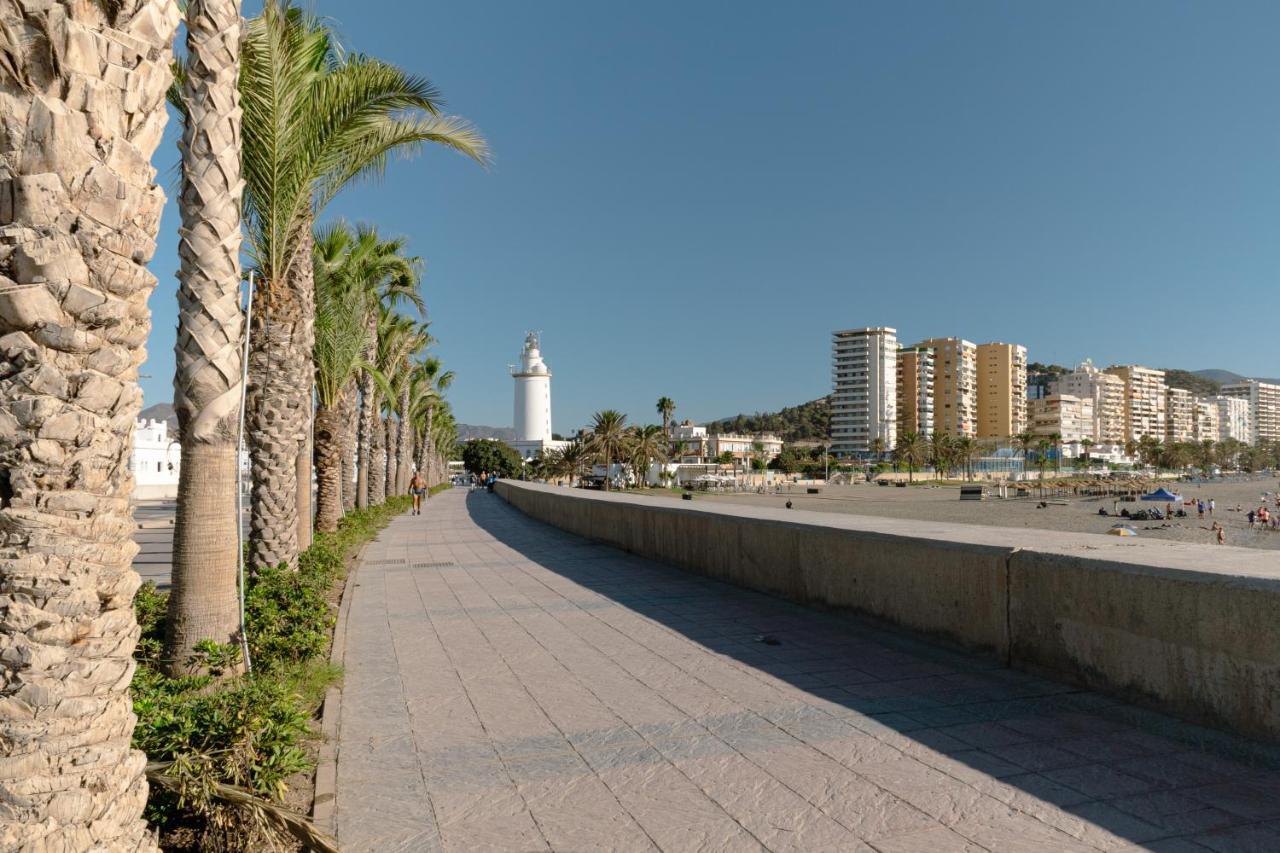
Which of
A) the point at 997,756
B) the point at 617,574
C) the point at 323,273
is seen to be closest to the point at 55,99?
the point at 997,756

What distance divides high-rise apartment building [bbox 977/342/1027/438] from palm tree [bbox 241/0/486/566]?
7485 inches

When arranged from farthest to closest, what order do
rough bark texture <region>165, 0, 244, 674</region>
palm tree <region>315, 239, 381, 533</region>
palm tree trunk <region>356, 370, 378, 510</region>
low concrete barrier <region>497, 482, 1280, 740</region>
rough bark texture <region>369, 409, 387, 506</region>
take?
rough bark texture <region>369, 409, 387, 506</region>
palm tree trunk <region>356, 370, 378, 510</region>
palm tree <region>315, 239, 381, 533</region>
rough bark texture <region>165, 0, 244, 674</region>
low concrete barrier <region>497, 482, 1280, 740</region>

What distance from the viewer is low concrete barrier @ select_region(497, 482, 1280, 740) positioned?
Result: 12.7 ft

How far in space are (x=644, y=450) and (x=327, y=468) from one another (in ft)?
225

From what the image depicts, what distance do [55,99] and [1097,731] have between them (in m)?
5.09

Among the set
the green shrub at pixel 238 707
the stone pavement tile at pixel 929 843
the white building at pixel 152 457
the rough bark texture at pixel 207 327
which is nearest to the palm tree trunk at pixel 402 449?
the white building at pixel 152 457

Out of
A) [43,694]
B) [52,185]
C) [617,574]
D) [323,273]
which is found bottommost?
[617,574]

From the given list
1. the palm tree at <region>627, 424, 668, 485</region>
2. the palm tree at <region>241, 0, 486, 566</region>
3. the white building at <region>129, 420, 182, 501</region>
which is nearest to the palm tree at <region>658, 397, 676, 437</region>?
the palm tree at <region>627, 424, 668, 485</region>

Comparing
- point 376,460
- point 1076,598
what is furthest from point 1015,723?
point 376,460

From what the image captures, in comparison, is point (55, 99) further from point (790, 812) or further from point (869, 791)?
point (869, 791)

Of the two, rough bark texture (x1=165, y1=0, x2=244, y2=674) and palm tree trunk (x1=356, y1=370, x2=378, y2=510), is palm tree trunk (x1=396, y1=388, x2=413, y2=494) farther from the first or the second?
rough bark texture (x1=165, y1=0, x2=244, y2=674)

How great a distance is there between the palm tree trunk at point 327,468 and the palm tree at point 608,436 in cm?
6233

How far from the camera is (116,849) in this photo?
2322mm

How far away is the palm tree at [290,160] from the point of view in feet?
24.7
